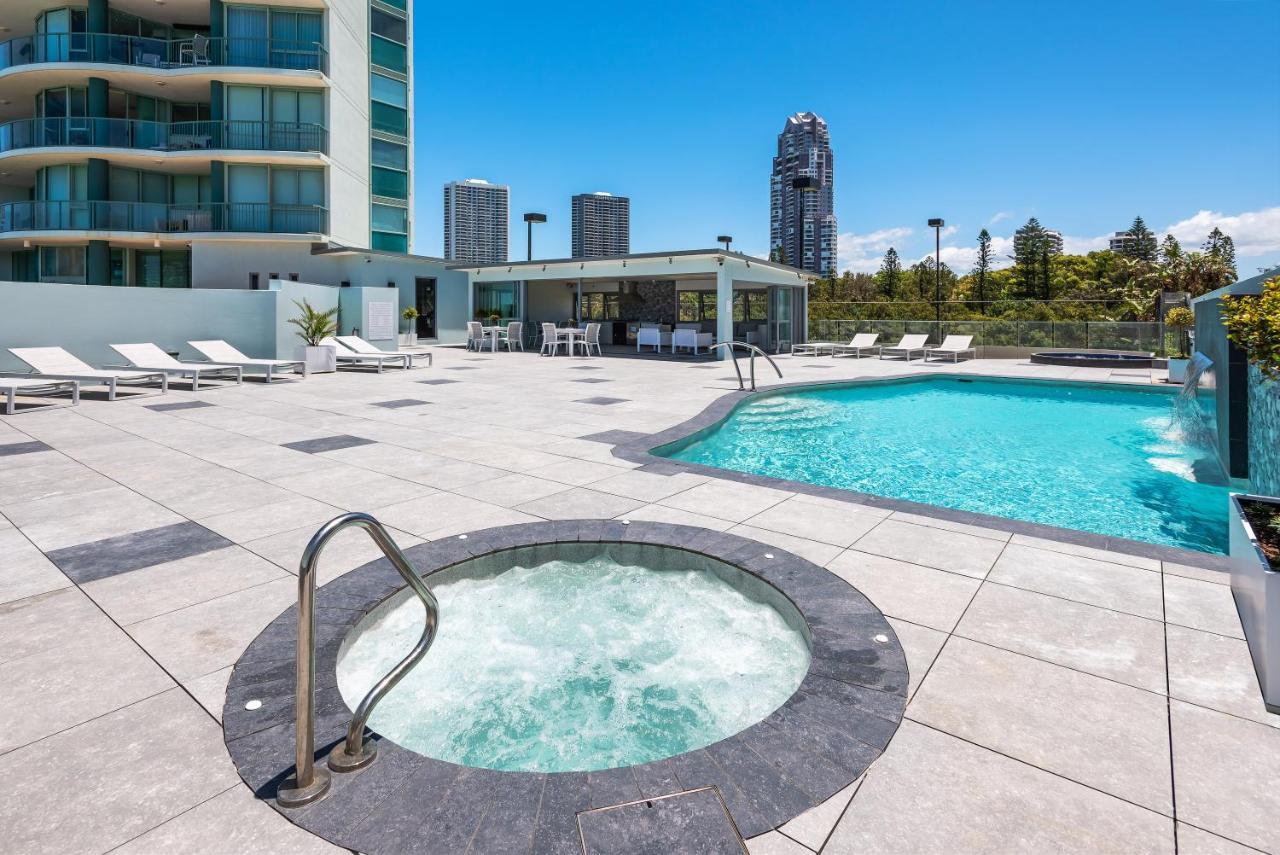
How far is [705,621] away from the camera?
11.1ft

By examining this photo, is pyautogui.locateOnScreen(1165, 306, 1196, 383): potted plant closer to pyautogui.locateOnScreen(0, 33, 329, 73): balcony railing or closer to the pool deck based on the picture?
the pool deck

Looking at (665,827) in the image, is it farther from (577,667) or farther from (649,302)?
(649,302)

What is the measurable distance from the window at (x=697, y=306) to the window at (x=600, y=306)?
2.85m

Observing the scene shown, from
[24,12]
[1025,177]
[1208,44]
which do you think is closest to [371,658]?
[1208,44]

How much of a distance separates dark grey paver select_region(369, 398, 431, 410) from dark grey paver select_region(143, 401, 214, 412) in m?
2.41

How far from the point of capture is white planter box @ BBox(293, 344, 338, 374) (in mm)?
14570

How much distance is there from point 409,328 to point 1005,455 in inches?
795

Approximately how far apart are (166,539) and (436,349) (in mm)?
20109

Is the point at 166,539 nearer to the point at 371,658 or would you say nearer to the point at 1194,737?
the point at 371,658

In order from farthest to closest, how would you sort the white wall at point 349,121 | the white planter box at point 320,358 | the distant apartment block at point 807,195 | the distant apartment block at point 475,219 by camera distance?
the distant apartment block at point 475,219
the distant apartment block at point 807,195
the white wall at point 349,121
the white planter box at point 320,358

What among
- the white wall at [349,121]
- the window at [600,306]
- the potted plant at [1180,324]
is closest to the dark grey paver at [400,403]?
the white wall at [349,121]

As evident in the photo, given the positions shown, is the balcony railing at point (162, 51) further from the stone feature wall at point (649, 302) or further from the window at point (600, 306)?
the stone feature wall at point (649, 302)

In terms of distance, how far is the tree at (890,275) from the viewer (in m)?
52.0

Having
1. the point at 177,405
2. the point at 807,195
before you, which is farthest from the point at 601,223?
the point at 177,405
